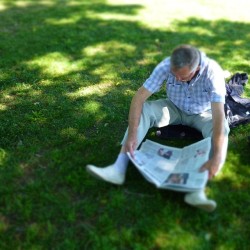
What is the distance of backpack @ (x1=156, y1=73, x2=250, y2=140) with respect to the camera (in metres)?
4.20

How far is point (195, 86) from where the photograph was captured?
12.5 ft

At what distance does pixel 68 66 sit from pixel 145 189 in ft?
9.84

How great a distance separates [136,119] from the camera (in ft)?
12.2

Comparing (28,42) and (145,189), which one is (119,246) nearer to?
(145,189)

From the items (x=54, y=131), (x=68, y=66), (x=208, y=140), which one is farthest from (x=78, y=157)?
(x=68, y=66)

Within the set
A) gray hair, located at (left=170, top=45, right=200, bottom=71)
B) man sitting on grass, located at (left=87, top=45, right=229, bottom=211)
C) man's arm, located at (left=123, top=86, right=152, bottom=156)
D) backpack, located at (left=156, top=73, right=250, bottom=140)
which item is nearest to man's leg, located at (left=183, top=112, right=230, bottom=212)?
man sitting on grass, located at (left=87, top=45, right=229, bottom=211)

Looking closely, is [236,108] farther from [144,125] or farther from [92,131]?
[92,131]

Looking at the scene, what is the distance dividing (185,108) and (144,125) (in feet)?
1.75

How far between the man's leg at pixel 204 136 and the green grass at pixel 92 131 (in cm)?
15

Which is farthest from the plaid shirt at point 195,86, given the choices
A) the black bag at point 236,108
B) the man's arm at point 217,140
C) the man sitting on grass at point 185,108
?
the black bag at point 236,108

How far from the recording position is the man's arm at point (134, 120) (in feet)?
11.9

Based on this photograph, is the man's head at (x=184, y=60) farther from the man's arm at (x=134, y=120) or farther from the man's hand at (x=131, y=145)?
the man's hand at (x=131, y=145)

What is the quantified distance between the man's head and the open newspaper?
71cm

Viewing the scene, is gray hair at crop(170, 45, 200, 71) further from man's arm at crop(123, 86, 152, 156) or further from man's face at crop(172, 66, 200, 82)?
man's arm at crop(123, 86, 152, 156)
